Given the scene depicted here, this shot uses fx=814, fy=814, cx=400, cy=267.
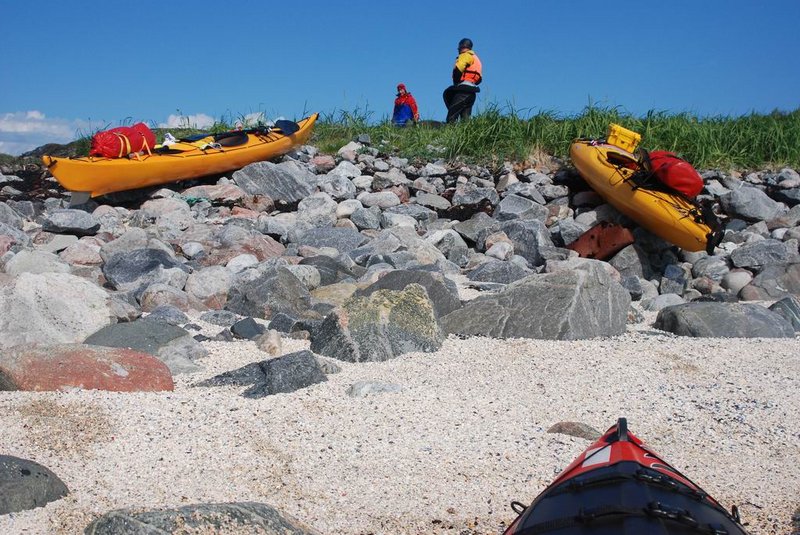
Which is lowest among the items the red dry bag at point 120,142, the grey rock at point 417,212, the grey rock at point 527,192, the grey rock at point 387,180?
the grey rock at point 417,212

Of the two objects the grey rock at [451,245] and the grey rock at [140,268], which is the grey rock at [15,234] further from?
the grey rock at [451,245]

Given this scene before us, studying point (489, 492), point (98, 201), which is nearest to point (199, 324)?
point (489, 492)

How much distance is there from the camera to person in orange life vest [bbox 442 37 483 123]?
48.3 feet

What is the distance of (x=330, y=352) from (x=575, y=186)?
7.50 meters

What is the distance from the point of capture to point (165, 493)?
10.1 ft

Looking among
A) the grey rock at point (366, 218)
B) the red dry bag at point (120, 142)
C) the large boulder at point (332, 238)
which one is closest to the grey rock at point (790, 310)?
the large boulder at point (332, 238)

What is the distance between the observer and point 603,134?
12.8 meters

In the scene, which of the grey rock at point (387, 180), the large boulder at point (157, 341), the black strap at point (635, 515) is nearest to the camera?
the black strap at point (635, 515)

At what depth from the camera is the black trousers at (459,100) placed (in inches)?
586

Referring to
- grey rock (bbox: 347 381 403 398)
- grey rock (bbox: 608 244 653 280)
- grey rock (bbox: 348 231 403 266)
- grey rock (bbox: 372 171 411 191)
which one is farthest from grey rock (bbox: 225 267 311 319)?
grey rock (bbox: 372 171 411 191)

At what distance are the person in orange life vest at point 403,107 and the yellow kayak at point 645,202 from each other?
5548 millimetres

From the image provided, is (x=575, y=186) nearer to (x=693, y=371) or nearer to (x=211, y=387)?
(x=693, y=371)

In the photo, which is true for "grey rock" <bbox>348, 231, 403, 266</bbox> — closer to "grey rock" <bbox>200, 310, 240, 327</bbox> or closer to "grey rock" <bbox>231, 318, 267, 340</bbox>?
"grey rock" <bbox>200, 310, 240, 327</bbox>

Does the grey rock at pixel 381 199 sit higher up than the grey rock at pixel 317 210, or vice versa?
the grey rock at pixel 381 199
